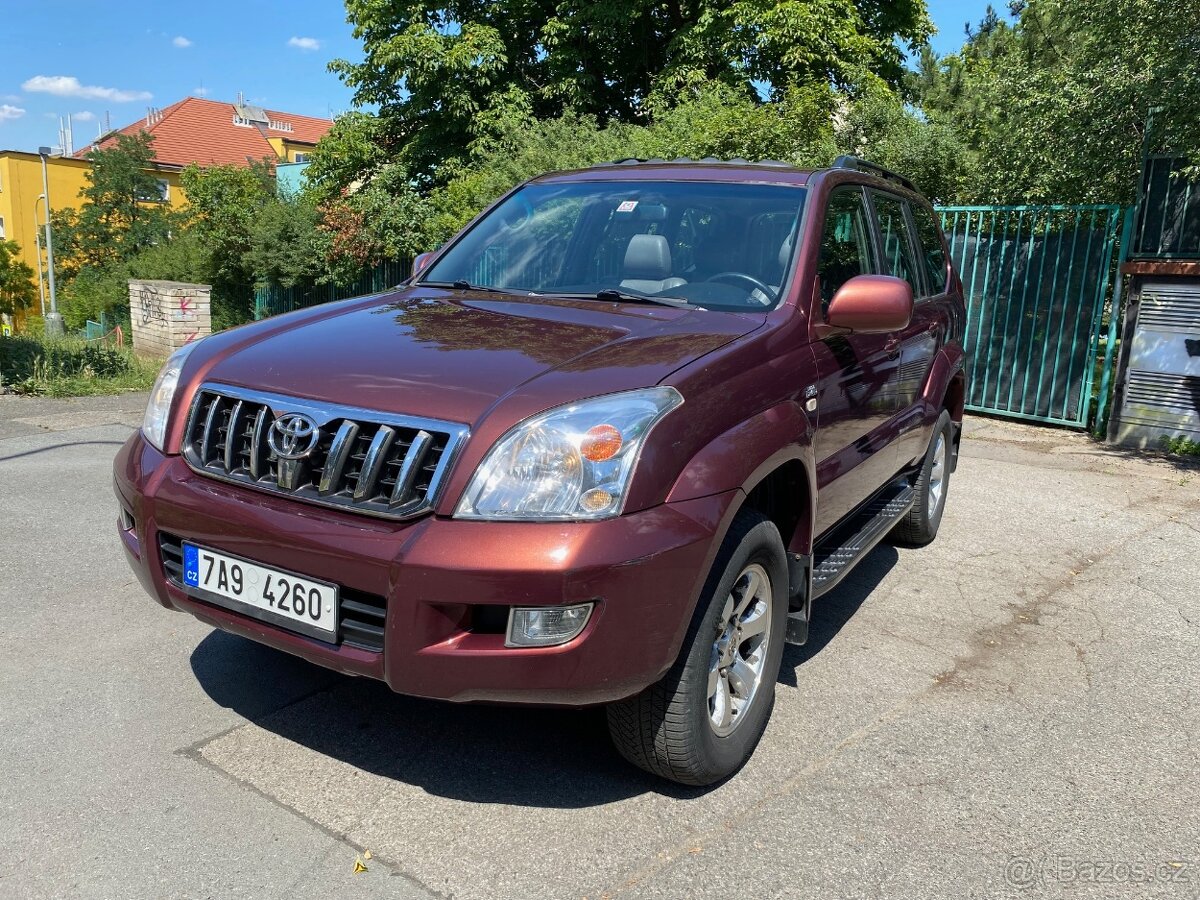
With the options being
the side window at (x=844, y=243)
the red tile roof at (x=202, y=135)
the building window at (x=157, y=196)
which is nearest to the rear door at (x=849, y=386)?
the side window at (x=844, y=243)

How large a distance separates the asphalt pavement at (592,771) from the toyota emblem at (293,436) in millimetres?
1003

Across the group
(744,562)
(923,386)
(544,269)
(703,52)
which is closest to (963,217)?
(923,386)

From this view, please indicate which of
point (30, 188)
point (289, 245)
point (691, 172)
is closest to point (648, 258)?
point (691, 172)

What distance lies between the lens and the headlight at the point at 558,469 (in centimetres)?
232

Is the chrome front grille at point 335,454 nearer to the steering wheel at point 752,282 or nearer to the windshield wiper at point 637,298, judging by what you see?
the windshield wiper at point 637,298

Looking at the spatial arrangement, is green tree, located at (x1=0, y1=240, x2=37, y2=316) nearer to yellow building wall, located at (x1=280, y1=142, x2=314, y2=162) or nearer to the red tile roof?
the red tile roof

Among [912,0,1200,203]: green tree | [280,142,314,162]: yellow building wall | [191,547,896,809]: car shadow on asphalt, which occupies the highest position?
[280,142,314,162]: yellow building wall

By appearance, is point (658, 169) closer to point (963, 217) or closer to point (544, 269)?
point (544, 269)

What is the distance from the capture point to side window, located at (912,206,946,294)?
514 cm

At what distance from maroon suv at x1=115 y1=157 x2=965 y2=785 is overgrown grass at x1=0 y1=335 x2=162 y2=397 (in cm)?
748

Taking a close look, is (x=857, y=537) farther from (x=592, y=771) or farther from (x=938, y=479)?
(x=938, y=479)

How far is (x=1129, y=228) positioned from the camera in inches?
324

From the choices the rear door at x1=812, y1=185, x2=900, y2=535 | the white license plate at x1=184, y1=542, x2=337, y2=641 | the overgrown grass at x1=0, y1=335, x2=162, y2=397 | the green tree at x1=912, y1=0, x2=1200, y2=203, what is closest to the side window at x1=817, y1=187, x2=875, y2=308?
the rear door at x1=812, y1=185, x2=900, y2=535

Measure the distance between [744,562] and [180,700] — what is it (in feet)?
6.58
